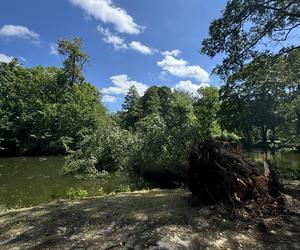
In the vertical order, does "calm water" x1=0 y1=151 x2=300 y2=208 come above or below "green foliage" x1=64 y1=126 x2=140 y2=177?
below

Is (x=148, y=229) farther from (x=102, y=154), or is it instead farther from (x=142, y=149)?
(x=102, y=154)

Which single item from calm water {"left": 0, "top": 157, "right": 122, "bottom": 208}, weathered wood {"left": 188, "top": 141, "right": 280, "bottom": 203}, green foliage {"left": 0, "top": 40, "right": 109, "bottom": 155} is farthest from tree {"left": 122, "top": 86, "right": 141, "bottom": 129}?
weathered wood {"left": 188, "top": 141, "right": 280, "bottom": 203}

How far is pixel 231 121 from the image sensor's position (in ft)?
93.0

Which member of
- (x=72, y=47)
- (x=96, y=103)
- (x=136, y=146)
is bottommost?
(x=136, y=146)

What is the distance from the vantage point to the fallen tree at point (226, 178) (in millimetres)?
5562

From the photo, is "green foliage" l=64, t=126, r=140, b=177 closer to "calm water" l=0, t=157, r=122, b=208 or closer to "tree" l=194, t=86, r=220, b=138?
"calm water" l=0, t=157, r=122, b=208

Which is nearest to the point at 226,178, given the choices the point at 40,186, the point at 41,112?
the point at 40,186

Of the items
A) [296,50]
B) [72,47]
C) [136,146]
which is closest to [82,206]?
[136,146]

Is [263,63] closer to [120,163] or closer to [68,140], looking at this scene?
[120,163]

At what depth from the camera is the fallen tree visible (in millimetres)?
5562

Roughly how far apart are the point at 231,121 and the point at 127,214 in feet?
78.7

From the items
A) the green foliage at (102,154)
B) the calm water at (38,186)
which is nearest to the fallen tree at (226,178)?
the calm water at (38,186)

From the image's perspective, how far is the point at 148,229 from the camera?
15.8 feet

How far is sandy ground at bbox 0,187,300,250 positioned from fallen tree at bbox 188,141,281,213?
1.13ft
